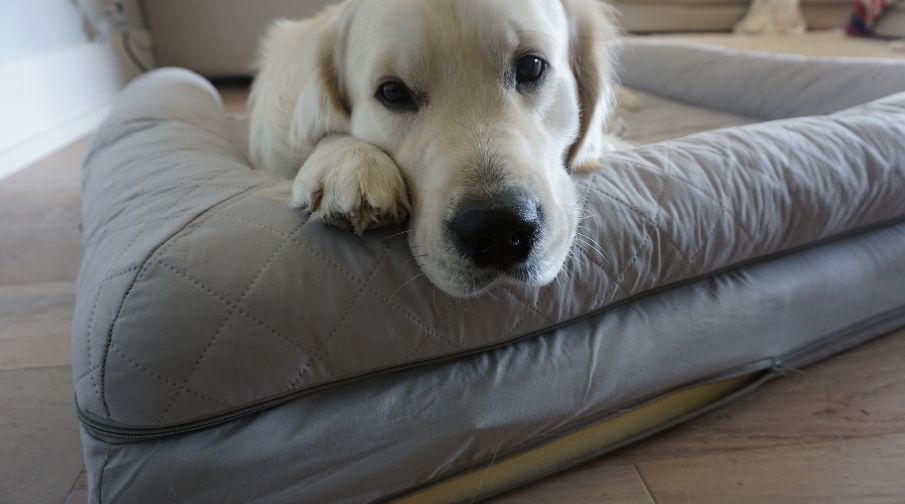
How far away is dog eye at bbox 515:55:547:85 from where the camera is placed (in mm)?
1087

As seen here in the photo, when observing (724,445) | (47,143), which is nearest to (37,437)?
(724,445)

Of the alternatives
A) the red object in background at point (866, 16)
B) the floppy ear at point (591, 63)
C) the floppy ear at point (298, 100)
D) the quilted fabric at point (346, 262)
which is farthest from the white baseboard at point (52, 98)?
the red object in background at point (866, 16)

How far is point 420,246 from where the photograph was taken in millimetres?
915

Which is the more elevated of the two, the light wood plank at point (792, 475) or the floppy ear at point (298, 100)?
the floppy ear at point (298, 100)

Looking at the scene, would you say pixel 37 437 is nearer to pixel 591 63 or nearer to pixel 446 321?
pixel 446 321

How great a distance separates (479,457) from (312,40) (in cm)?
98

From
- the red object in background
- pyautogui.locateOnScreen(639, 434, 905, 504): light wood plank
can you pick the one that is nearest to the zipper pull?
pyautogui.locateOnScreen(639, 434, 905, 504): light wood plank

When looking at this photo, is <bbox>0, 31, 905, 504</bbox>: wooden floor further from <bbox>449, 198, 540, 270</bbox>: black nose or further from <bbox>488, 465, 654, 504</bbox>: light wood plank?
<bbox>449, 198, 540, 270</bbox>: black nose

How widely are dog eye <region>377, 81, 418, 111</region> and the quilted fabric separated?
0.90 feet

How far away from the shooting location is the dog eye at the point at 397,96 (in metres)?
1.08

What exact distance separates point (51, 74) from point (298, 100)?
282 cm

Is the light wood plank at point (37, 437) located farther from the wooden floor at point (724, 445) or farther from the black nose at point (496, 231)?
the black nose at point (496, 231)

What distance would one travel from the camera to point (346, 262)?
0.91m

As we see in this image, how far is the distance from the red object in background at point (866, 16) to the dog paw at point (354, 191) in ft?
16.1
